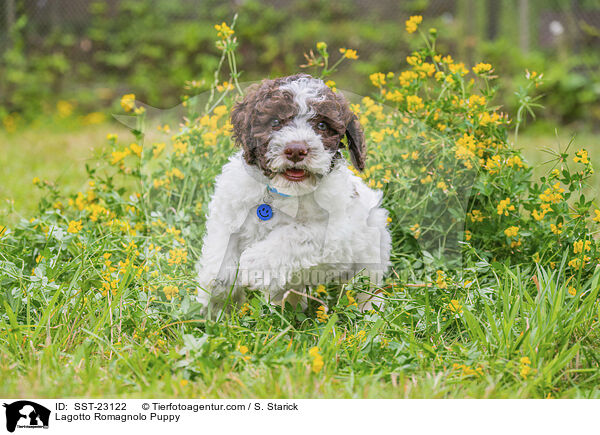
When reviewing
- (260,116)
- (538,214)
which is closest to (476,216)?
(538,214)

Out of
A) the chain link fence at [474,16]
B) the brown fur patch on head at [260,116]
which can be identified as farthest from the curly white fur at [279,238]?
the chain link fence at [474,16]

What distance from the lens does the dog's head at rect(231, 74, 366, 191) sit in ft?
8.93

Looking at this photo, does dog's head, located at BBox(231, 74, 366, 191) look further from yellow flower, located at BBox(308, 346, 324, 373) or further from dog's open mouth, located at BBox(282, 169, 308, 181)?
yellow flower, located at BBox(308, 346, 324, 373)

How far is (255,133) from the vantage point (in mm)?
2824

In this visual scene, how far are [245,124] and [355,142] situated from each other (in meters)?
0.57

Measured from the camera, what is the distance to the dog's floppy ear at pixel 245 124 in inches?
114

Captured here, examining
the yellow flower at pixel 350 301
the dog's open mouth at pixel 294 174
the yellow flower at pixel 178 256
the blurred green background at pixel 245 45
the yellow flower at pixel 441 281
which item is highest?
the blurred green background at pixel 245 45

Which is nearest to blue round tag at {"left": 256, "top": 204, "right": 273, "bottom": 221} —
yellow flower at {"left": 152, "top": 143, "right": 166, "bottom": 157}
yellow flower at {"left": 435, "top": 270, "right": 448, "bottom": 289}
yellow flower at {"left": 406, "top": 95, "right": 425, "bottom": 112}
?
yellow flower at {"left": 435, "top": 270, "right": 448, "bottom": 289}

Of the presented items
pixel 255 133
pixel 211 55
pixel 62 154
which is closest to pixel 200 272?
pixel 255 133

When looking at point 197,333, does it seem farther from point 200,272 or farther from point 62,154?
point 62,154

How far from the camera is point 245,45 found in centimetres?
949

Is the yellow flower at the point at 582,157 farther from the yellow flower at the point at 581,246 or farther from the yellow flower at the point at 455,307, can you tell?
the yellow flower at the point at 455,307

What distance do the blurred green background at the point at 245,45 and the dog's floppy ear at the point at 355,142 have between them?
584cm

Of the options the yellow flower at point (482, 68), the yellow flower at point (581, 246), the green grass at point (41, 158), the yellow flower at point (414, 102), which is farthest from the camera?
the green grass at point (41, 158)
